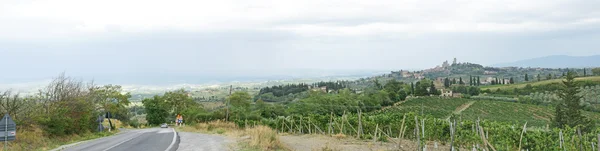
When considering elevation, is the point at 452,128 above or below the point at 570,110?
above

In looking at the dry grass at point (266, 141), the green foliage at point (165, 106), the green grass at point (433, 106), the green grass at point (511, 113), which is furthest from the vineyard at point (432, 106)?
the dry grass at point (266, 141)

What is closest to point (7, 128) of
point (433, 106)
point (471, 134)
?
point (471, 134)

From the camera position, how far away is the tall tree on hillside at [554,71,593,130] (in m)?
53.2

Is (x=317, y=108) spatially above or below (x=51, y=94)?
below

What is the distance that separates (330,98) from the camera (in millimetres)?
91312

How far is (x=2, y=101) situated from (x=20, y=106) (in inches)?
43.0

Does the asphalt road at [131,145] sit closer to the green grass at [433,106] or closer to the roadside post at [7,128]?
the roadside post at [7,128]

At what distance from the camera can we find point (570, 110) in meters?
54.9

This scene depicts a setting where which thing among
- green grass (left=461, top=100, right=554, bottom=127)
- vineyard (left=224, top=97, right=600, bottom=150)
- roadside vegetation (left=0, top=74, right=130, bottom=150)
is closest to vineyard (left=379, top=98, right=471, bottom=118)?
vineyard (left=224, top=97, right=600, bottom=150)

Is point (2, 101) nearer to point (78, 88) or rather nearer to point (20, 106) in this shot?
point (20, 106)

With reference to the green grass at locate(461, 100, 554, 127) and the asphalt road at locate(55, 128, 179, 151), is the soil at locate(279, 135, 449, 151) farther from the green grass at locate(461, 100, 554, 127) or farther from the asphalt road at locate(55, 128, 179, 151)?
the green grass at locate(461, 100, 554, 127)

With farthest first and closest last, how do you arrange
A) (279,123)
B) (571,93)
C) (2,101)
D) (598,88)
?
(598,88), (571,93), (279,123), (2,101)

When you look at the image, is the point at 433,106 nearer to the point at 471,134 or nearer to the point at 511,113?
the point at 511,113

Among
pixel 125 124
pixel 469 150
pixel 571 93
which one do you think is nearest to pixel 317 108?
pixel 125 124
